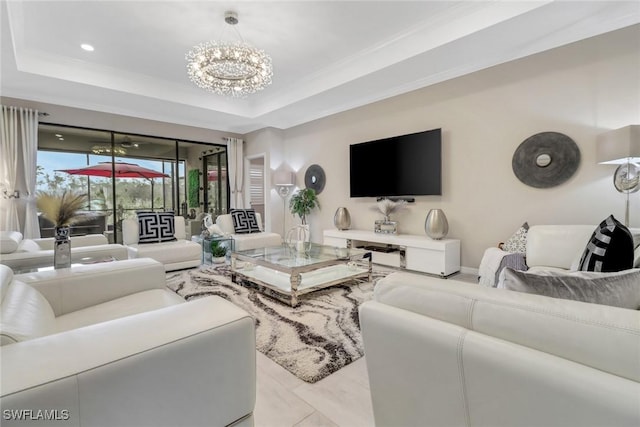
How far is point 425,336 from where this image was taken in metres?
0.93

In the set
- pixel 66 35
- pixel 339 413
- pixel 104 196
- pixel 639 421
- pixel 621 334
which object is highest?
pixel 66 35

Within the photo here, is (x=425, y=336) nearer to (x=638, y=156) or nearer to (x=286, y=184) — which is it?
(x=638, y=156)

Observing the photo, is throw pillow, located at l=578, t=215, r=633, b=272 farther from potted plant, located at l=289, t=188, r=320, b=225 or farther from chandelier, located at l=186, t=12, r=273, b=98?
potted plant, located at l=289, t=188, r=320, b=225

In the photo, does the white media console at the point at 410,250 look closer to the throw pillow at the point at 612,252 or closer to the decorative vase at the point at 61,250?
the throw pillow at the point at 612,252

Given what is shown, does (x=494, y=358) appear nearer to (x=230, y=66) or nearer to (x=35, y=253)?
(x=35, y=253)

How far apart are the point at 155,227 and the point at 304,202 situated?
265 cm

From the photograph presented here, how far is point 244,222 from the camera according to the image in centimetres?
515

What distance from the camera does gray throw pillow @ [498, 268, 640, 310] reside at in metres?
0.87

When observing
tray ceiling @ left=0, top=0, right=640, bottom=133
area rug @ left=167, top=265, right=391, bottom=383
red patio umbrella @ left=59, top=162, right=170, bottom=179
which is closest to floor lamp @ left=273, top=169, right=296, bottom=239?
tray ceiling @ left=0, top=0, right=640, bottom=133

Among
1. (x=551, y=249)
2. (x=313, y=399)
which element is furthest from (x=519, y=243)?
(x=313, y=399)

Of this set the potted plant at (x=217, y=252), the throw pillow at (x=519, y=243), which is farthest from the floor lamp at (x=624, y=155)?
the potted plant at (x=217, y=252)

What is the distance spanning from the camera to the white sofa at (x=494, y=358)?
2.17 ft

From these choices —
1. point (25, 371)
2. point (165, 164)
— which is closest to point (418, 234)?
point (25, 371)

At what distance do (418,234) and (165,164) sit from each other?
16.9ft
